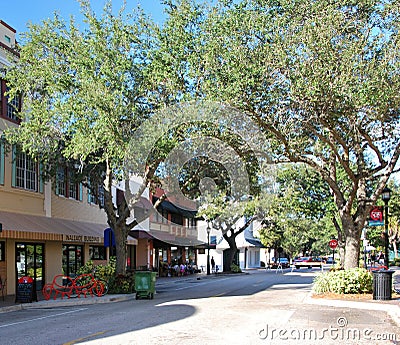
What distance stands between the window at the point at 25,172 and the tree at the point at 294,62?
33.4 feet

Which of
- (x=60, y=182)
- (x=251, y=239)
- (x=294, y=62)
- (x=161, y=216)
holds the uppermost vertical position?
(x=294, y=62)

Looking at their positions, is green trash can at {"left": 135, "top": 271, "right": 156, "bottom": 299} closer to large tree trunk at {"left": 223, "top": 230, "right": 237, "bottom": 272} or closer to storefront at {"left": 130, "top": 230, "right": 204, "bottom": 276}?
storefront at {"left": 130, "top": 230, "right": 204, "bottom": 276}

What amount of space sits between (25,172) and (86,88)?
7.76 meters

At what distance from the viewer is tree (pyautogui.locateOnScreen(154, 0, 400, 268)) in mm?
17328

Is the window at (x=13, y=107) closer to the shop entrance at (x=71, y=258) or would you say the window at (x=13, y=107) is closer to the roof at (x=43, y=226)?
the roof at (x=43, y=226)

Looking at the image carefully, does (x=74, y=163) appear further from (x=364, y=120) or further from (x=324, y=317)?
(x=324, y=317)

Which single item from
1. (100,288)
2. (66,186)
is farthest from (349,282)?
(66,186)

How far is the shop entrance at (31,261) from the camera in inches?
1066

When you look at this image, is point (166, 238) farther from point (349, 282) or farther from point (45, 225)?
point (349, 282)

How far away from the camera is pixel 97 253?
37438 millimetres

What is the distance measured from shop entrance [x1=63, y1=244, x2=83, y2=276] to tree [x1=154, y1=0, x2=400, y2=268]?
15.7 meters

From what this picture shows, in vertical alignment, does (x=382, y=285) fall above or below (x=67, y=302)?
→ above

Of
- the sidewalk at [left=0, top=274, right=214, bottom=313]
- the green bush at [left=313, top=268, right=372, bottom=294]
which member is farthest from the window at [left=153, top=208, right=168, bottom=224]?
the green bush at [left=313, top=268, right=372, bottom=294]

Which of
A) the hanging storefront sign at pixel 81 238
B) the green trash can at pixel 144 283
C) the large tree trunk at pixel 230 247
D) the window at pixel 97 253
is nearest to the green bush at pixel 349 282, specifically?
the green trash can at pixel 144 283
